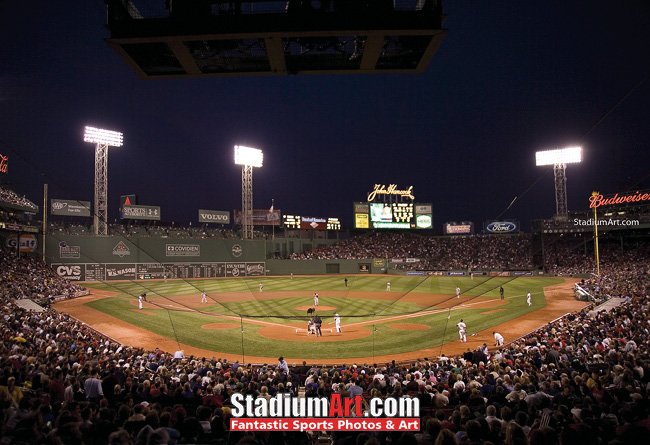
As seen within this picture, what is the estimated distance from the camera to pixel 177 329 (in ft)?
79.0

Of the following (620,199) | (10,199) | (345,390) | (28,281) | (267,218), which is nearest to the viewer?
(345,390)

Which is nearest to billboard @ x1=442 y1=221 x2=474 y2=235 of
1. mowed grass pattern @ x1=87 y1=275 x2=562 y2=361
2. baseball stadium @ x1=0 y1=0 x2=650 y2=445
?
baseball stadium @ x1=0 y1=0 x2=650 y2=445

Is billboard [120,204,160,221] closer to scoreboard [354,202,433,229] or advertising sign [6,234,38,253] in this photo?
advertising sign [6,234,38,253]

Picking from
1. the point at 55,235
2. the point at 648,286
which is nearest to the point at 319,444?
the point at 648,286

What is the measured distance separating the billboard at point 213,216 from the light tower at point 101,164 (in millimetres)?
23747

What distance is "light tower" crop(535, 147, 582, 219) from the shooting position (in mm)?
60500

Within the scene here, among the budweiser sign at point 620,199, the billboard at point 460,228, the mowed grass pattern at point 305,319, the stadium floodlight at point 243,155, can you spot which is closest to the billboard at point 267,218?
the stadium floodlight at point 243,155

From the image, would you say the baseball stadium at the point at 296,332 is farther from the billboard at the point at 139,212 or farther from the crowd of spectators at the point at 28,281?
the billboard at the point at 139,212

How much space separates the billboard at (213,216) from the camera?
77625 millimetres

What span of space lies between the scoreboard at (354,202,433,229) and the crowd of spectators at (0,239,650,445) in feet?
195

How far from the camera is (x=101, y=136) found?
5362 cm

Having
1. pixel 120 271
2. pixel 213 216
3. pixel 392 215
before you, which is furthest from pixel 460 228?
pixel 120 271

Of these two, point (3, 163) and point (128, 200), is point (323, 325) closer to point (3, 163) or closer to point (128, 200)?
point (3, 163)

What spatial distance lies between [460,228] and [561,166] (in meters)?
23.5
